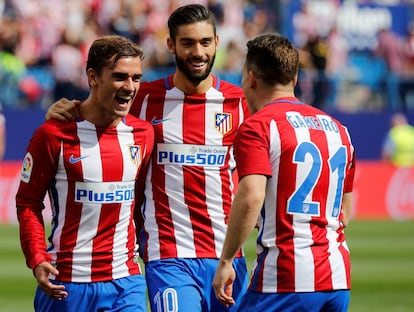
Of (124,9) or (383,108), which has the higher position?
(124,9)

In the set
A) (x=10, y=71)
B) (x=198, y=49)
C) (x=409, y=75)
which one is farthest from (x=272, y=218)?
(x=409, y=75)

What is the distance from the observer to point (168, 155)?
6.25 metres

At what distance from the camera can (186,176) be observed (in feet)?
20.4

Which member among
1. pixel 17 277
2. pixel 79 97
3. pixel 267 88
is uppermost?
pixel 267 88

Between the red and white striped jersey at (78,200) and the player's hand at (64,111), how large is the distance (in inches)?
1.5

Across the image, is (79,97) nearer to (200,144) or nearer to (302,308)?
(200,144)

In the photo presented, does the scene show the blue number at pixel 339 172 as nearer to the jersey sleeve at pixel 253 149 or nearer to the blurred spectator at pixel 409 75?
the jersey sleeve at pixel 253 149

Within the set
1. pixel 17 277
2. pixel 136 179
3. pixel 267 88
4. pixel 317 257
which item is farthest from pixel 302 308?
pixel 17 277

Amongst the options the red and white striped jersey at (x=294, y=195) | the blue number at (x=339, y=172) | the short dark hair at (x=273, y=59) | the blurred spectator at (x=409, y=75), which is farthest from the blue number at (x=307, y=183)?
the blurred spectator at (x=409, y=75)

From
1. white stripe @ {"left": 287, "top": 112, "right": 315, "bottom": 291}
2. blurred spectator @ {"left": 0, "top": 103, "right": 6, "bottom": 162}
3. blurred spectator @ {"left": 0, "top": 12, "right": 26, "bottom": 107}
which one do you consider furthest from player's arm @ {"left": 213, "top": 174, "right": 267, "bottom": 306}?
blurred spectator @ {"left": 0, "top": 12, "right": 26, "bottom": 107}

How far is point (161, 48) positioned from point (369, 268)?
29.5 feet

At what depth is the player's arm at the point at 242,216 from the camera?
4.62 metres

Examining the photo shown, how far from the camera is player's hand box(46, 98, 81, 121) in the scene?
5566 mm

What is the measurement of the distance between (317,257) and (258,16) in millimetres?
17666
